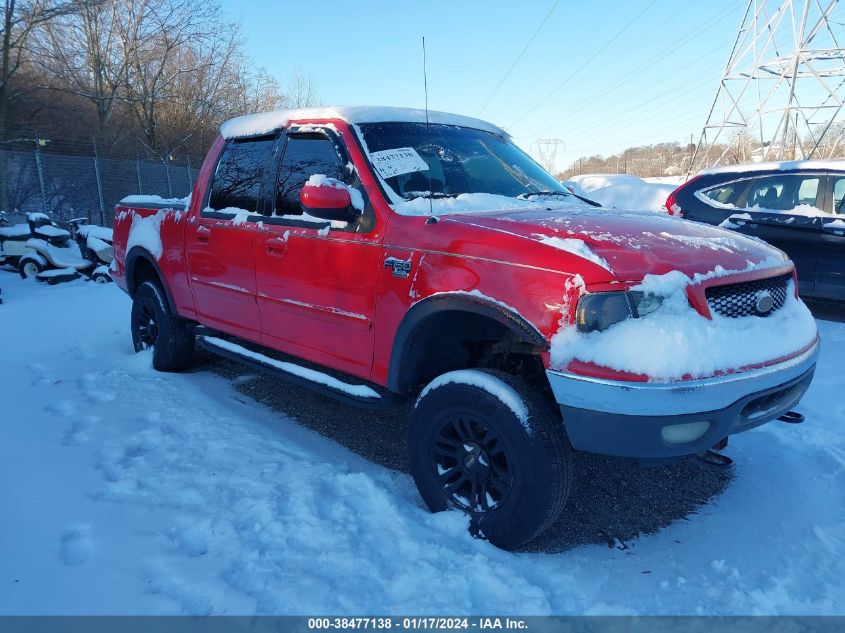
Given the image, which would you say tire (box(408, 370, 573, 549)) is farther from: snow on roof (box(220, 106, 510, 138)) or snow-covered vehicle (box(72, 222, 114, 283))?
snow-covered vehicle (box(72, 222, 114, 283))

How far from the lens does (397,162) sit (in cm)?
319

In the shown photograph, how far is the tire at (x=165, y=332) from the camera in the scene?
15.6 feet

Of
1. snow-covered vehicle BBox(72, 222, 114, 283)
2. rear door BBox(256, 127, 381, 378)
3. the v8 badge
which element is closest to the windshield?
rear door BBox(256, 127, 381, 378)

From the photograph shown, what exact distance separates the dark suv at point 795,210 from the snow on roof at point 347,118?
13.1 feet

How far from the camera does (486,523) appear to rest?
2500 mm

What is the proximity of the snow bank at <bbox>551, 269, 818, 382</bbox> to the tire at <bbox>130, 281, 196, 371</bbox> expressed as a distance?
3.56 meters

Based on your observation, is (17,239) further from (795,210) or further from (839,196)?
(839,196)

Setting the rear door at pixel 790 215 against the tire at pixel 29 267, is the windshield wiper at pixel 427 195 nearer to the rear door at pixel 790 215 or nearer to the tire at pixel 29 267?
the rear door at pixel 790 215

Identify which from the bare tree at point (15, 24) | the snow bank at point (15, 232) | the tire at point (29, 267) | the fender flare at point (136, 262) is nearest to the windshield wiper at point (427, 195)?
the fender flare at point (136, 262)

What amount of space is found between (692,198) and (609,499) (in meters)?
5.39

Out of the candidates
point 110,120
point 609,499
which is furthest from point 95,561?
point 110,120

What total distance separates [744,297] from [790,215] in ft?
16.4

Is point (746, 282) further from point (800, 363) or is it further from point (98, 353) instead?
point (98, 353)

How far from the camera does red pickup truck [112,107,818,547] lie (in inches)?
85.6
